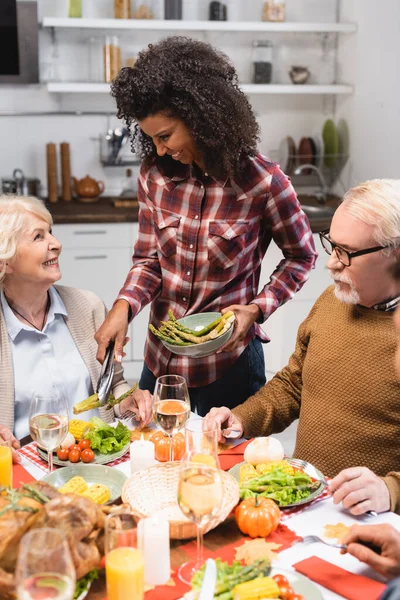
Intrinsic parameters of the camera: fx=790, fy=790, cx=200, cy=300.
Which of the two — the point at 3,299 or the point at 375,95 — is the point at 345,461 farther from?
the point at 375,95

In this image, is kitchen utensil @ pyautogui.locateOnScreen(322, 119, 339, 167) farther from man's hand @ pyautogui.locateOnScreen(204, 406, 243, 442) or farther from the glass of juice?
the glass of juice

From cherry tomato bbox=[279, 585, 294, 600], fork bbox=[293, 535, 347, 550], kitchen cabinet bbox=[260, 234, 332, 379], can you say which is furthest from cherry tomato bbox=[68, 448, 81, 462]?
kitchen cabinet bbox=[260, 234, 332, 379]

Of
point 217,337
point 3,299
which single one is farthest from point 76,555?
point 3,299

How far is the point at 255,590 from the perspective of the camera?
Answer: 49.7 inches

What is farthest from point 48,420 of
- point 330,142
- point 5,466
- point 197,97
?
point 330,142

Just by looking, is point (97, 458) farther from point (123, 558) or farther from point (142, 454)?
point (123, 558)

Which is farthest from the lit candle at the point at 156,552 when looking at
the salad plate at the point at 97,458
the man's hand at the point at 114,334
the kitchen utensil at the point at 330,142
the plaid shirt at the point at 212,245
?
the kitchen utensil at the point at 330,142

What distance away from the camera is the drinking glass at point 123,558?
1.21 m

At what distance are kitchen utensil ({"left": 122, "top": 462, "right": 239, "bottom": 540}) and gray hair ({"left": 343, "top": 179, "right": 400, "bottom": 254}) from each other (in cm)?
71

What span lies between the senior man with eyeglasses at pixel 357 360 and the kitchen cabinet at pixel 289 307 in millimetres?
2202

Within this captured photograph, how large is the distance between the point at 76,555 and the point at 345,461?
899 mm

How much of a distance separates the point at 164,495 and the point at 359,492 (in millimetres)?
392

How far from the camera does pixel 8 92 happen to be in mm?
4750

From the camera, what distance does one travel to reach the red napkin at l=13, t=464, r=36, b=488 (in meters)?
1.74
